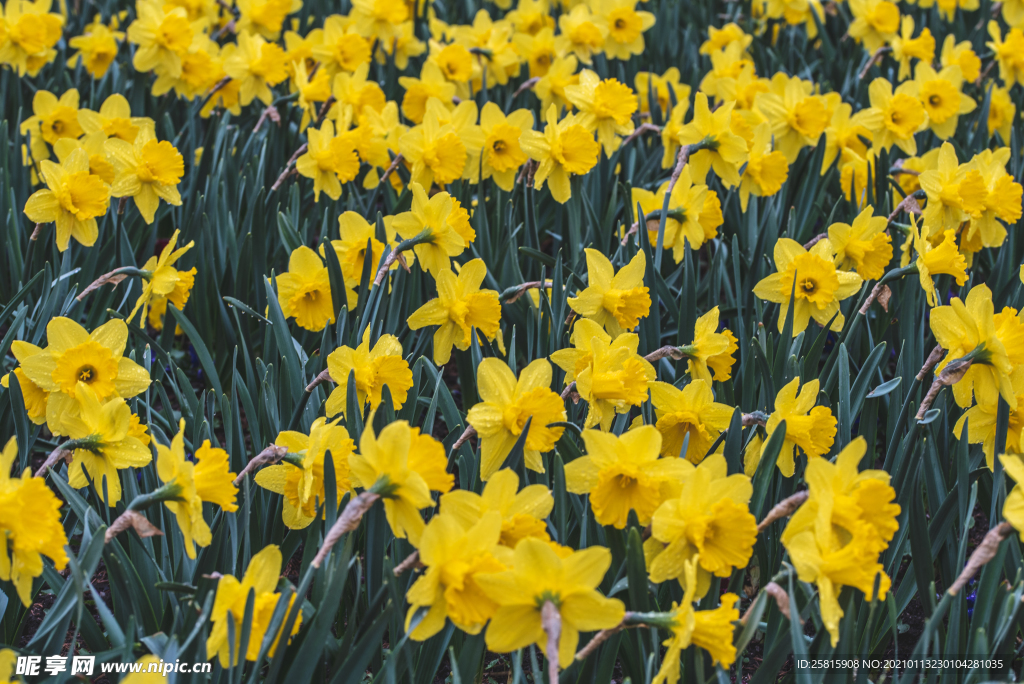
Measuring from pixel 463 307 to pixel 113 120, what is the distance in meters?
1.52

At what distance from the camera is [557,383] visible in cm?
192

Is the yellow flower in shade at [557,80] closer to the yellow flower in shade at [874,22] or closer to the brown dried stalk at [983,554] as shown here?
the yellow flower in shade at [874,22]

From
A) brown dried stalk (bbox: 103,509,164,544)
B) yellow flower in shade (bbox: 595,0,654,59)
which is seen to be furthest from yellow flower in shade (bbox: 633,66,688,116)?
brown dried stalk (bbox: 103,509,164,544)

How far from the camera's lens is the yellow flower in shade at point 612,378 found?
1484mm

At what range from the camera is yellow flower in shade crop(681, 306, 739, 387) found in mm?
1718

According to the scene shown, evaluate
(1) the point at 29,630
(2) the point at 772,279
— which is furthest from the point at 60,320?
(2) the point at 772,279

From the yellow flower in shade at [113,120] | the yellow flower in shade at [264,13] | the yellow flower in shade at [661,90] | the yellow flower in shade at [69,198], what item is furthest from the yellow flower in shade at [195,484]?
the yellow flower in shade at [264,13]

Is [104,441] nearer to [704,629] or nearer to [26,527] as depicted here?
[26,527]

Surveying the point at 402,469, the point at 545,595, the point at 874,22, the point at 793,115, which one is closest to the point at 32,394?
the point at 402,469

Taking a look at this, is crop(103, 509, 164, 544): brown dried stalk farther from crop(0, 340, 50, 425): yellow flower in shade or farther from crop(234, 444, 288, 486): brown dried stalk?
crop(0, 340, 50, 425): yellow flower in shade

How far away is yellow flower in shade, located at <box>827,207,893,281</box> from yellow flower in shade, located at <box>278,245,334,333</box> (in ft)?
4.10

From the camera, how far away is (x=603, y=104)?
2596 mm

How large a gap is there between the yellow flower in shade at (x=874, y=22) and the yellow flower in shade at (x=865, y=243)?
7.08 ft

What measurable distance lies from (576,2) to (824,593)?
403 cm
